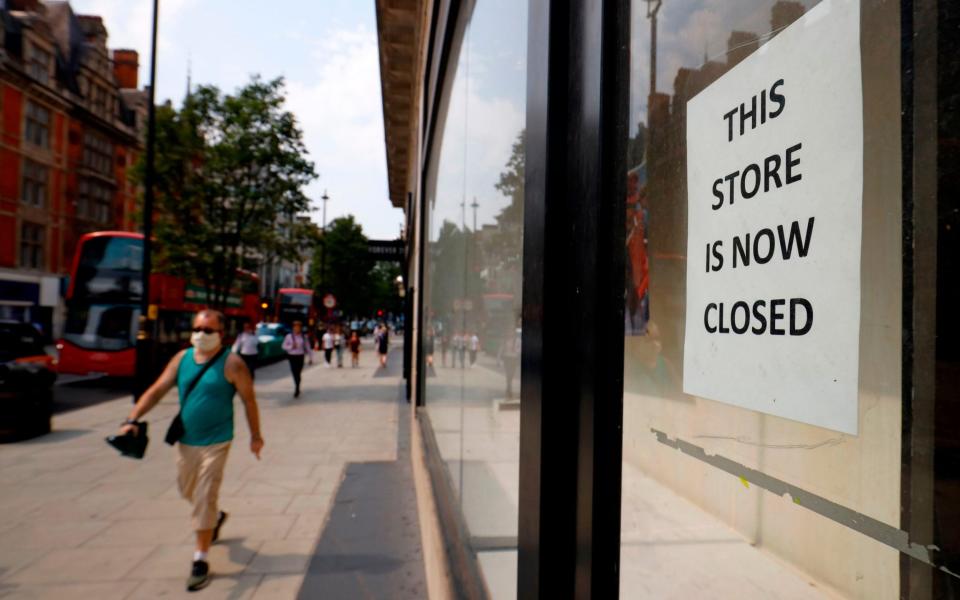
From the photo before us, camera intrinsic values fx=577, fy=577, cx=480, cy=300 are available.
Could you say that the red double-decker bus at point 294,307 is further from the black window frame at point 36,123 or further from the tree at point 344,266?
the tree at point 344,266

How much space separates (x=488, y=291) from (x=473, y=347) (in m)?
0.58

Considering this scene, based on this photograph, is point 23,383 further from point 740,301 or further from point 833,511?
point 833,511

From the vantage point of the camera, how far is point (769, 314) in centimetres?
71

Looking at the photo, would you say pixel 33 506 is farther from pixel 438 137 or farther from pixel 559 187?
pixel 559 187

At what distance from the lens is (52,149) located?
1281 inches

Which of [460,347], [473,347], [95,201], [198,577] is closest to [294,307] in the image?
[95,201]

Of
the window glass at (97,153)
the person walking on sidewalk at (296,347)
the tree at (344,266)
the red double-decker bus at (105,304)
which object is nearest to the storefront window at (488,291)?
the person walking on sidewalk at (296,347)

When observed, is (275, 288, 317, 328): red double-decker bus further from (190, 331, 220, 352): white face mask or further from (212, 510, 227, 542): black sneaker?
(190, 331, 220, 352): white face mask

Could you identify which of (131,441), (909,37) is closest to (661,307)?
(909,37)

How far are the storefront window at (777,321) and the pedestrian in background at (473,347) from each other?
2.12 metres

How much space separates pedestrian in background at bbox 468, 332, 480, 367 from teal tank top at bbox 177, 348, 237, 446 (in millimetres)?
2091

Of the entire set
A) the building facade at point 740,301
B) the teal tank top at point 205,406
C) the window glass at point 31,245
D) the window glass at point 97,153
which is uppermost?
the window glass at point 97,153

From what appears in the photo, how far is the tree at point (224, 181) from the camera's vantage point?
48.1 ft

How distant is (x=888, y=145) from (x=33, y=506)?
7.11m
